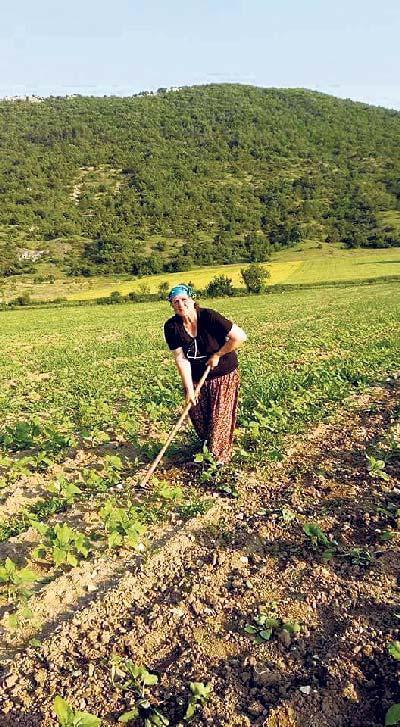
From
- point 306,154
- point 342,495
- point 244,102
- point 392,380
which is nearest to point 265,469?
point 342,495

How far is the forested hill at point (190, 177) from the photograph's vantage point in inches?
3816

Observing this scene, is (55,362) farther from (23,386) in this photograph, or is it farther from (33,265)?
(33,265)

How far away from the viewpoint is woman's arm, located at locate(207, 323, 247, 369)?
6.05 meters

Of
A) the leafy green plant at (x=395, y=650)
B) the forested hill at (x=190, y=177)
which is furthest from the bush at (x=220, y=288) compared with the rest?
the leafy green plant at (x=395, y=650)

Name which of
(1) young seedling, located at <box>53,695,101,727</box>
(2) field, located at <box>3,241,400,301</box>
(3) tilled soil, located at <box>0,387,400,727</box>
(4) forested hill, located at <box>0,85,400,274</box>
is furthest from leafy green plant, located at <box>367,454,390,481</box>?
(4) forested hill, located at <box>0,85,400,274</box>

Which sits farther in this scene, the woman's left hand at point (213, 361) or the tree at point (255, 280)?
the tree at point (255, 280)

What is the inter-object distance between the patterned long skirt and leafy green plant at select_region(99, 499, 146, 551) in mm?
1740

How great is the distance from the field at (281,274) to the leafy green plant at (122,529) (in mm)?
52764

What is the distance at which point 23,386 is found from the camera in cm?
1347

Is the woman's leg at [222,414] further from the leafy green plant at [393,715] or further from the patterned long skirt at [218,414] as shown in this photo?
the leafy green plant at [393,715]

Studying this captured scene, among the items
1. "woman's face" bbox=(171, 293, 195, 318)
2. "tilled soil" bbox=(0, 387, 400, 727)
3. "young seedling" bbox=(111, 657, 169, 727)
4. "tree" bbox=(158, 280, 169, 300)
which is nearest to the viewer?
"young seedling" bbox=(111, 657, 169, 727)

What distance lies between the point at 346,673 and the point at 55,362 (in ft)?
50.5

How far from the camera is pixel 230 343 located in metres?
6.09

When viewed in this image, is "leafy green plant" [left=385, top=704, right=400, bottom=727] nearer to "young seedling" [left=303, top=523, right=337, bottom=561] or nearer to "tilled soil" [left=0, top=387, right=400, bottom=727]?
"tilled soil" [left=0, top=387, right=400, bottom=727]
